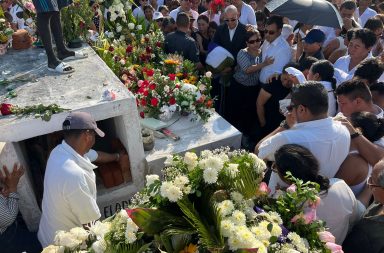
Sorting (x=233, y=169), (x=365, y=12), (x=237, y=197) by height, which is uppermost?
(x=233, y=169)

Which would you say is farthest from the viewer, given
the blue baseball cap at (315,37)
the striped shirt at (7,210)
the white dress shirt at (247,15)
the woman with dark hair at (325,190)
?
the white dress shirt at (247,15)

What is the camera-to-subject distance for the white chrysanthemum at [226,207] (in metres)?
2.03

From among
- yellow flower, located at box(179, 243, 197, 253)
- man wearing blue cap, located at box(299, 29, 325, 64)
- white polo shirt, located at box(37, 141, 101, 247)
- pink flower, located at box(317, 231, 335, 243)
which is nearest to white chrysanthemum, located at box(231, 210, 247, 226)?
yellow flower, located at box(179, 243, 197, 253)

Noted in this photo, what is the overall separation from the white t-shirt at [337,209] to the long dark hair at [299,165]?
0.23 feet

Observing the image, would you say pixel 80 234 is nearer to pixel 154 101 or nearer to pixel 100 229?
pixel 100 229

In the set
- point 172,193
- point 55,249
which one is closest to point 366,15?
point 172,193

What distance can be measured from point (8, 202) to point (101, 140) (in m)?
1.68

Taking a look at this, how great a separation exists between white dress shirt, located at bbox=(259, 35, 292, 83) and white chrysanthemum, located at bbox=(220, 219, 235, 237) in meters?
3.57

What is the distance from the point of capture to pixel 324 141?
9.80 feet

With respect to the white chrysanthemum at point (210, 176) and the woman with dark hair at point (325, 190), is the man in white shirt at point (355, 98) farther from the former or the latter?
the white chrysanthemum at point (210, 176)

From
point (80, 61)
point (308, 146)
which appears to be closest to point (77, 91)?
point (80, 61)

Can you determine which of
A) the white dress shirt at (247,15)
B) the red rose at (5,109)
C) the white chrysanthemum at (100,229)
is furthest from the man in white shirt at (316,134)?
the white dress shirt at (247,15)

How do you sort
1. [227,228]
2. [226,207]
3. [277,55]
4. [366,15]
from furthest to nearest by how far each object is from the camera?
[366,15]
[277,55]
[226,207]
[227,228]

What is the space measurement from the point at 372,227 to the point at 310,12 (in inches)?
134
